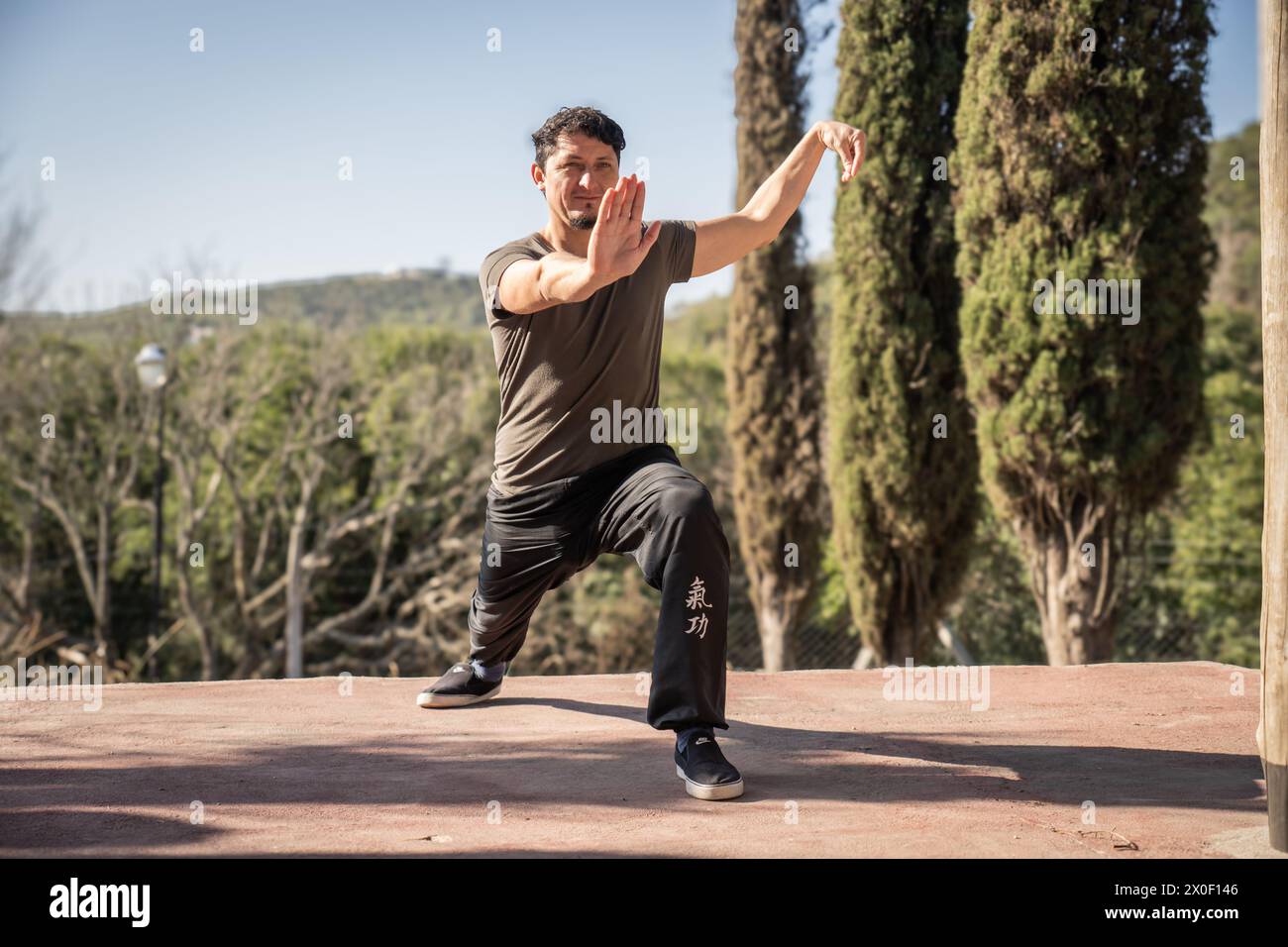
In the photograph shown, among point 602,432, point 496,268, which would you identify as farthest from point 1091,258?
point 496,268

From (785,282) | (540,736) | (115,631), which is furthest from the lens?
(115,631)

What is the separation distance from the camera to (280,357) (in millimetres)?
16797

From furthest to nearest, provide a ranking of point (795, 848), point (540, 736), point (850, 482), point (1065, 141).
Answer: point (850, 482)
point (1065, 141)
point (540, 736)
point (795, 848)

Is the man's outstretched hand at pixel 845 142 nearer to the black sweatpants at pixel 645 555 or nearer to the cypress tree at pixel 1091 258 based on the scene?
the black sweatpants at pixel 645 555

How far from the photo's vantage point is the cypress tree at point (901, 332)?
8547mm

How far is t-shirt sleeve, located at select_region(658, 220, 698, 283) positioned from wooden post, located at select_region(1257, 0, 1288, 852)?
164 centimetres

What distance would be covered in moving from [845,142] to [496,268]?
3.95ft

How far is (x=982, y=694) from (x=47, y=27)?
52.8 ft

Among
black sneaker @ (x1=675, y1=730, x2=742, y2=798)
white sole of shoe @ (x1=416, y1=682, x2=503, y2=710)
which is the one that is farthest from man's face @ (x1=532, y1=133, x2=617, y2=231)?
white sole of shoe @ (x1=416, y1=682, x2=503, y2=710)

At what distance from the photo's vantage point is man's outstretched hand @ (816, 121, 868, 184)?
3.31 metres

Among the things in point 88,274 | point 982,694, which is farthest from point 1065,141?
point 88,274

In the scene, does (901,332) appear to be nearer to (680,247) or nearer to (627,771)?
(680,247)

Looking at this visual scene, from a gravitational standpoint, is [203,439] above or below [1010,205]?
below
